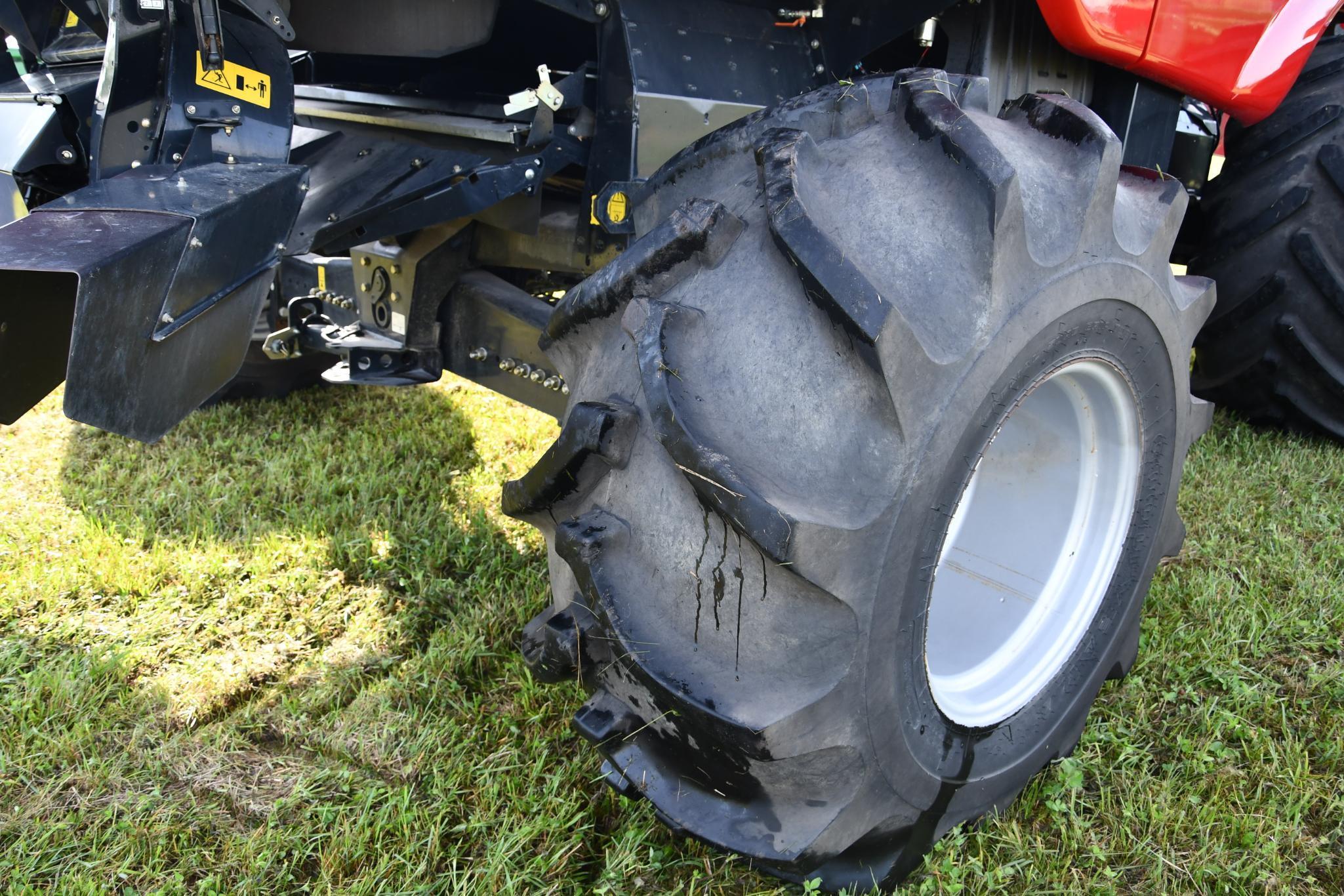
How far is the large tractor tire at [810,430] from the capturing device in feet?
4.18

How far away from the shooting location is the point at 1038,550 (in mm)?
2000

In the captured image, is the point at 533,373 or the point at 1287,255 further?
the point at 1287,255

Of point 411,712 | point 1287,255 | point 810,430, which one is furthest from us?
point 1287,255

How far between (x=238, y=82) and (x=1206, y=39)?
68.2 inches

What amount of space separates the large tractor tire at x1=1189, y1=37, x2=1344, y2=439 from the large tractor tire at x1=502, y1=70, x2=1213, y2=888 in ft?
5.06

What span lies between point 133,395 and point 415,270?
38.1 inches

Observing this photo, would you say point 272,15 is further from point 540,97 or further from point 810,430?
point 810,430

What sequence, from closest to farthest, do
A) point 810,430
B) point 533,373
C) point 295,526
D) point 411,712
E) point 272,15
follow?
point 810,430, point 272,15, point 411,712, point 533,373, point 295,526

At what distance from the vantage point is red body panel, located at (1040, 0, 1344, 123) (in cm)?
168

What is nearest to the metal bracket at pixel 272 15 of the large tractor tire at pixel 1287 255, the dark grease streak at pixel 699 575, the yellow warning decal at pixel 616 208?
the yellow warning decal at pixel 616 208

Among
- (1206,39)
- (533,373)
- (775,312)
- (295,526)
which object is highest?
(1206,39)

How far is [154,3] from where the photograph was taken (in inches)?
58.7

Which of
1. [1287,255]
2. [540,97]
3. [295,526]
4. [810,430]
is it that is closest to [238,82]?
[540,97]

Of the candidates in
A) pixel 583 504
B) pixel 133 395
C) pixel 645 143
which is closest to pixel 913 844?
pixel 583 504
